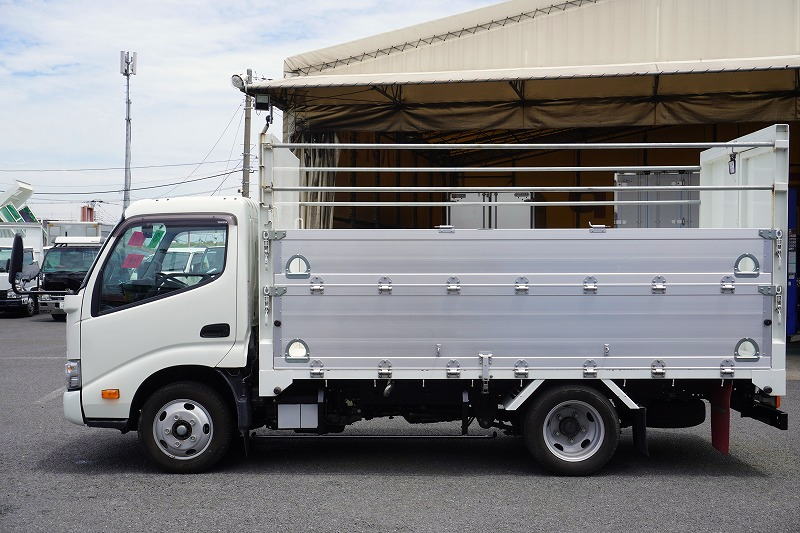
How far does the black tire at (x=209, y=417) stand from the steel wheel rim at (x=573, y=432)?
258 cm

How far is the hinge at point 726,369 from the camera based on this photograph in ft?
22.0

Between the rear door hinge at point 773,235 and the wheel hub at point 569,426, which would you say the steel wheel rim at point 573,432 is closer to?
the wheel hub at point 569,426

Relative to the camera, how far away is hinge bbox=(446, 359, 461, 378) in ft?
22.1

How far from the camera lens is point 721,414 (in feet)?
→ 23.2

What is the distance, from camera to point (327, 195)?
14625 millimetres

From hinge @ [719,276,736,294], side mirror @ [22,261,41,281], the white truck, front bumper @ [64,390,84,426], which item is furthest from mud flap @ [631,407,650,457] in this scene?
side mirror @ [22,261,41,281]

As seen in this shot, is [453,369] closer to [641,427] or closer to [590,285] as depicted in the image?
[590,285]

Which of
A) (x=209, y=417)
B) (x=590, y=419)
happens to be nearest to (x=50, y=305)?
(x=209, y=417)

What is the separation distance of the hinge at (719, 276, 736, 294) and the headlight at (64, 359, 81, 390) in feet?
16.8

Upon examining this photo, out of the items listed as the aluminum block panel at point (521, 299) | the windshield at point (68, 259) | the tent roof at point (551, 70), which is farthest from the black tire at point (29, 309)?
the aluminum block panel at point (521, 299)

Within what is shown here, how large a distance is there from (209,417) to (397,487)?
5.27 ft

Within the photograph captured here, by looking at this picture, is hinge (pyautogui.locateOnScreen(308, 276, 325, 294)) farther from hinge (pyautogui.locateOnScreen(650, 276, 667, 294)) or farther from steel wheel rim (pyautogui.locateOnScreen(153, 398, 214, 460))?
hinge (pyautogui.locateOnScreen(650, 276, 667, 294))

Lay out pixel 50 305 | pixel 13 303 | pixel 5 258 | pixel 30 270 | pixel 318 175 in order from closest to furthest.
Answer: pixel 318 175
pixel 30 270
pixel 13 303
pixel 5 258
pixel 50 305

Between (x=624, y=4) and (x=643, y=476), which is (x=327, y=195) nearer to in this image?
(x=624, y=4)
